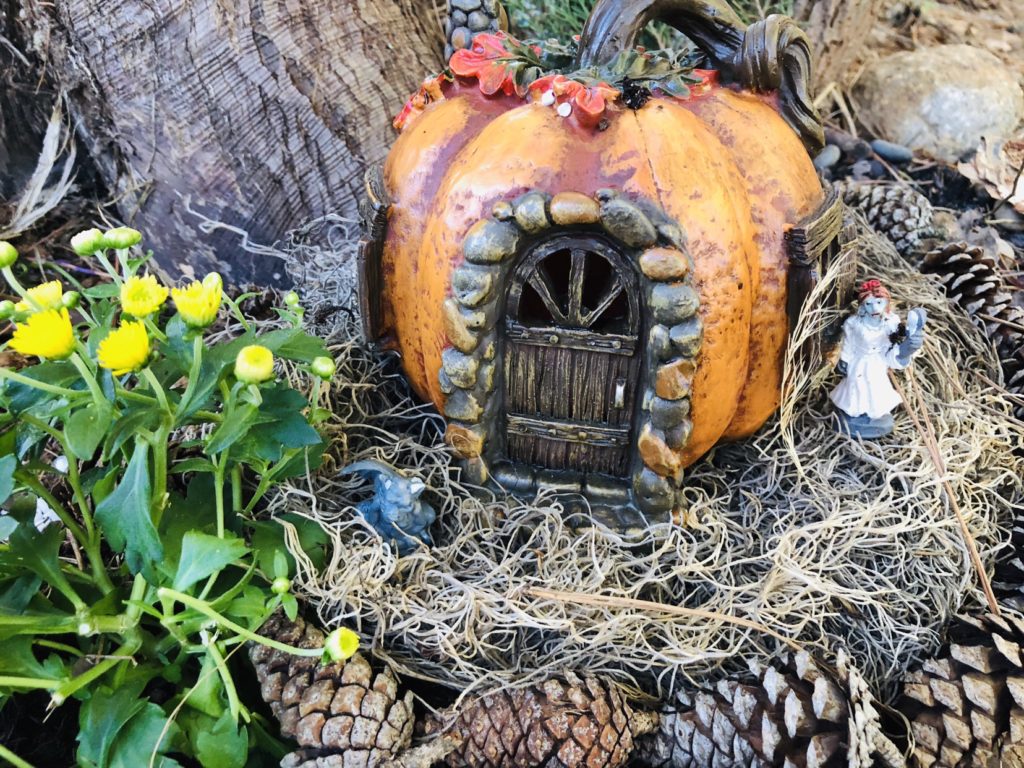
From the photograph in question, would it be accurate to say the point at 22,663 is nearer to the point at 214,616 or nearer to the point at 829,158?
the point at 214,616

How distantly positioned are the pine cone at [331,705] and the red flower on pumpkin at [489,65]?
3.01ft

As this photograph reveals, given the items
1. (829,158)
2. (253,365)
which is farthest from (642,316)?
(829,158)

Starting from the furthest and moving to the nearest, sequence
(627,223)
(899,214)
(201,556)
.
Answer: (899,214), (627,223), (201,556)

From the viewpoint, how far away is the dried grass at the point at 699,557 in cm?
123

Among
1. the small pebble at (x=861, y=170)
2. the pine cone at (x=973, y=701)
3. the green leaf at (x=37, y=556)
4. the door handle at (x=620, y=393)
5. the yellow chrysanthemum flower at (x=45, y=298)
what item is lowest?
the pine cone at (x=973, y=701)

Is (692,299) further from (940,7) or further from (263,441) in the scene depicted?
(940,7)

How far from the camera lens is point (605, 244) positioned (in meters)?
1.19

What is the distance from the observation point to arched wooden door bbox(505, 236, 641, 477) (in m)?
1.22

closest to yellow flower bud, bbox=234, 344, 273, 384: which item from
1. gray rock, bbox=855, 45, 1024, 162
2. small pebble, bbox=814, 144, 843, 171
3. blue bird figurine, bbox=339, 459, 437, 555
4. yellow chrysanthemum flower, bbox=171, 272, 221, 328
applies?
yellow chrysanthemum flower, bbox=171, 272, 221, 328

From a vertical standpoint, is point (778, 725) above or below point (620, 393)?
below

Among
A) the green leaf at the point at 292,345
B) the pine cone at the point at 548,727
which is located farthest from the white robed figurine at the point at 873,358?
the green leaf at the point at 292,345

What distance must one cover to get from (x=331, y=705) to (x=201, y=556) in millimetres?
288

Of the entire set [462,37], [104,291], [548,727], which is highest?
[462,37]

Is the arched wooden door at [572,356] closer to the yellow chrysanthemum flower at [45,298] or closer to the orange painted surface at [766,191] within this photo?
the orange painted surface at [766,191]
